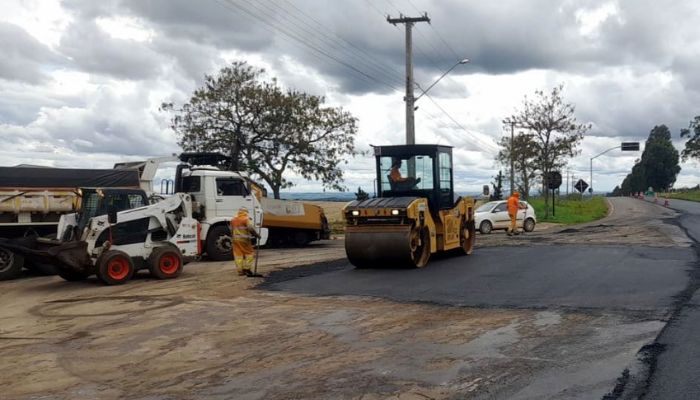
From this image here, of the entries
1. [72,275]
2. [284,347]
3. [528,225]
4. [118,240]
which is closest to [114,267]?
[118,240]

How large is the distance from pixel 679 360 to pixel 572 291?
4495 mm

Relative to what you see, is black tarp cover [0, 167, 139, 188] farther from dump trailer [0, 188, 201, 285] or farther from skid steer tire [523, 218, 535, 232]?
skid steer tire [523, 218, 535, 232]

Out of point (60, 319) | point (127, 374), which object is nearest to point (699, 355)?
point (127, 374)

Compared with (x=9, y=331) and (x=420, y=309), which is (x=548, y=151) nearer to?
(x=420, y=309)

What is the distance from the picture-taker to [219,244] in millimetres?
18812

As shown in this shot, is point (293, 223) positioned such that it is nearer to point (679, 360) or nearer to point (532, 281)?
point (532, 281)

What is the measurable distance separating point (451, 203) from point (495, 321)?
8073 mm

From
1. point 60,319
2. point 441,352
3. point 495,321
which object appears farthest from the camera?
point 60,319

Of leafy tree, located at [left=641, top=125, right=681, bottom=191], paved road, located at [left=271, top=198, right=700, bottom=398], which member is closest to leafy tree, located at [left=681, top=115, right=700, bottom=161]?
leafy tree, located at [left=641, top=125, right=681, bottom=191]

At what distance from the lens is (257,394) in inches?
236

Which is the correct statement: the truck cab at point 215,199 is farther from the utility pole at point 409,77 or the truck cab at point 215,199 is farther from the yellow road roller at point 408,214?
the utility pole at point 409,77

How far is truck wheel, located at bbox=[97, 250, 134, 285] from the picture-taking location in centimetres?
1384

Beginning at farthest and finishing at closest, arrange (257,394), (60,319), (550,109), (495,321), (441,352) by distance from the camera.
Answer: (550,109) → (60,319) → (495,321) → (441,352) → (257,394)

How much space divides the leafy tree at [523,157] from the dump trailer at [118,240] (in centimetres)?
3202
